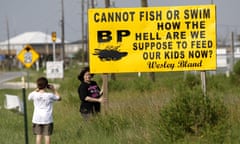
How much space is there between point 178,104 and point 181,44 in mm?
4147

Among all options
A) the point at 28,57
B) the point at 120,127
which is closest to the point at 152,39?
the point at 120,127

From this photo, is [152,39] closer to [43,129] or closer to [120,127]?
[120,127]

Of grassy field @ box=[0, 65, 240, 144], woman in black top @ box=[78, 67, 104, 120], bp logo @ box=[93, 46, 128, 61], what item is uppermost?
bp logo @ box=[93, 46, 128, 61]

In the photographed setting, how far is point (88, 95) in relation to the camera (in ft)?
42.1

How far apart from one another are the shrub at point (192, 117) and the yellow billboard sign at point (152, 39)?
4.00 meters

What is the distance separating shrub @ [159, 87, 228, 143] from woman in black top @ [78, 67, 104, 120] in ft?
9.04

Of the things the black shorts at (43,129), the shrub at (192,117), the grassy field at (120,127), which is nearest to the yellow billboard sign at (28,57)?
the grassy field at (120,127)

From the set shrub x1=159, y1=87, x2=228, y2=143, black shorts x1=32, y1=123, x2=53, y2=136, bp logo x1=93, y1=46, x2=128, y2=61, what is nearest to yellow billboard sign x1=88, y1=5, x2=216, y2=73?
bp logo x1=93, y1=46, x2=128, y2=61

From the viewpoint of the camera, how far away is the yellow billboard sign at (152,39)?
14242 millimetres

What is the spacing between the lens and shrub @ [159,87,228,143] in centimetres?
1028

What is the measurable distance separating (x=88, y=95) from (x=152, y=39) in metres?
2.51

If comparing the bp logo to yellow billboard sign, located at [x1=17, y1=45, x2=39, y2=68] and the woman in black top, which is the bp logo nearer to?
the woman in black top

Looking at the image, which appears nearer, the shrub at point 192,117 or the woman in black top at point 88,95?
the shrub at point 192,117

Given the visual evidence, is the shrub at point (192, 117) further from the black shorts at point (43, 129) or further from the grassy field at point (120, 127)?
the black shorts at point (43, 129)
